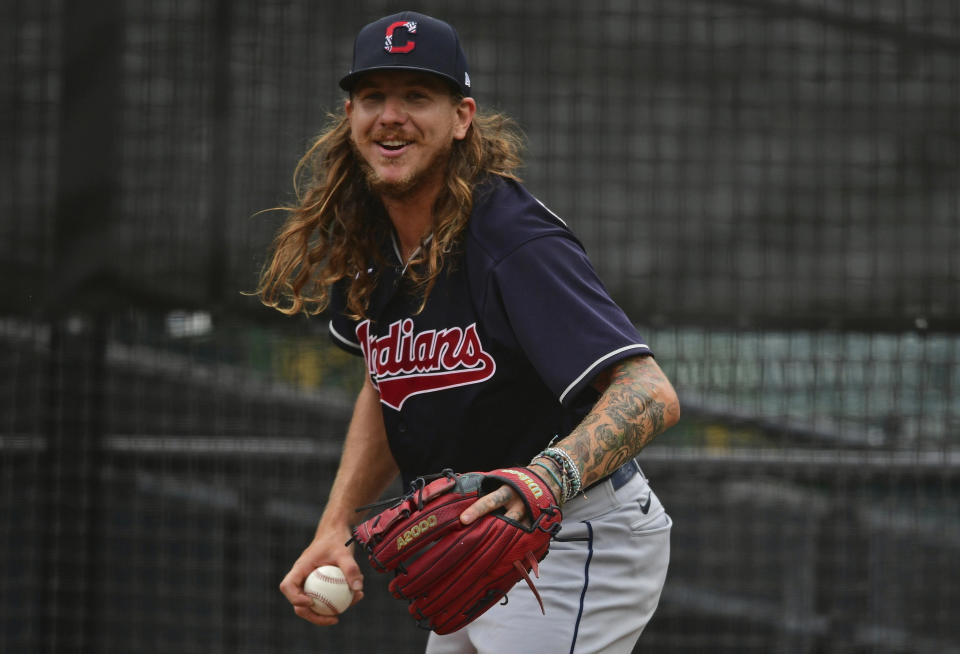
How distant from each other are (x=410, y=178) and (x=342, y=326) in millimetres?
654

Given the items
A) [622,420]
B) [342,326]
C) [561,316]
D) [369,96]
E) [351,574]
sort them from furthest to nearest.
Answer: [342,326] → [351,574] → [369,96] → [561,316] → [622,420]

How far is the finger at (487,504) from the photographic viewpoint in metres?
1.79

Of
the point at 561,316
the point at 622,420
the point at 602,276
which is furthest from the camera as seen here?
the point at 602,276

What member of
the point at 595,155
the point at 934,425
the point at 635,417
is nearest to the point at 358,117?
the point at 635,417

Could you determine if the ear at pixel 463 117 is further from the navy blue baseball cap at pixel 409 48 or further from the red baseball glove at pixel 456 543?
the red baseball glove at pixel 456 543

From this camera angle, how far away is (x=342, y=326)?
9.21 ft

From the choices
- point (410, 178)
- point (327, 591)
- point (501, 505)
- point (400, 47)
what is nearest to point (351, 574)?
point (327, 591)

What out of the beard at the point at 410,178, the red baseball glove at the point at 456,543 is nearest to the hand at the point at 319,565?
the red baseball glove at the point at 456,543

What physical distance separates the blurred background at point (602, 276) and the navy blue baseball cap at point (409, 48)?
78.7 inches

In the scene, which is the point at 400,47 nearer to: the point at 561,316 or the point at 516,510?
the point at 561,316

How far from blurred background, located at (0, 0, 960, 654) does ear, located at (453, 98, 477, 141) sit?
189cm

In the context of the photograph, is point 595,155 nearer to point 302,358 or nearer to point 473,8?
point 473,8

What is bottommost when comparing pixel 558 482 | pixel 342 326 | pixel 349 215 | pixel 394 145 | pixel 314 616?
pixel 314 616

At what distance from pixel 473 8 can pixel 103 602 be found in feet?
8.92
